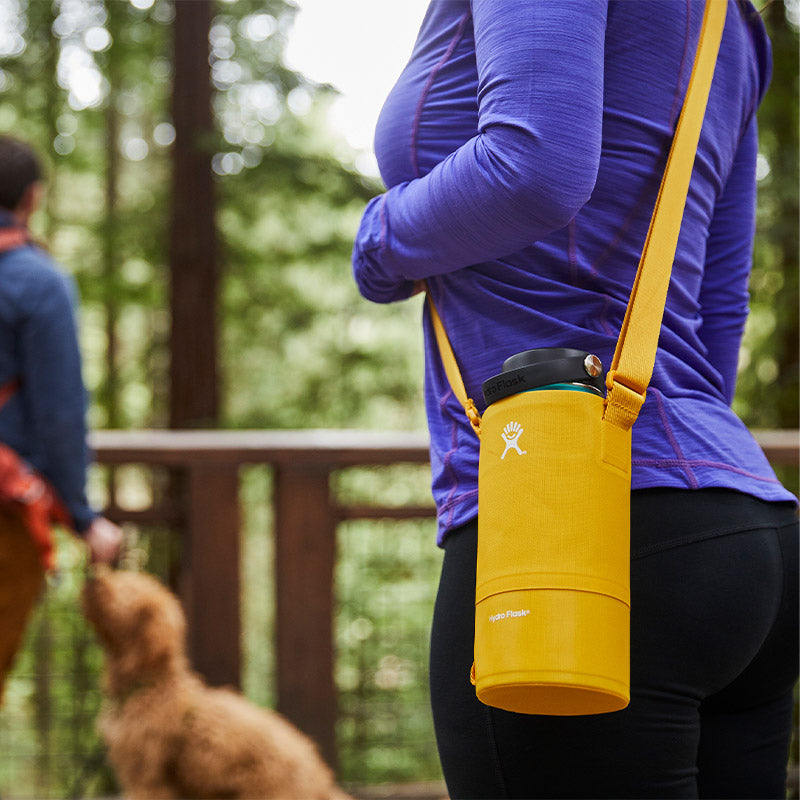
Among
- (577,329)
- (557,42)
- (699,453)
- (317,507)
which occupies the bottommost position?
(317,507)

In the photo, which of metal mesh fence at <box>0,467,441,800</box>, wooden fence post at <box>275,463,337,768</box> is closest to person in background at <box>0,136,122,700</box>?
metal mesh fence at <box>0,467,441,800</box>

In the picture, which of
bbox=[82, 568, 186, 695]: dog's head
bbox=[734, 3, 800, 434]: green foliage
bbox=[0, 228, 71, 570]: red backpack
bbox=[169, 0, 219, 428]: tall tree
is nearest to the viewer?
bbox=[0, 228, 71, 570]: red backpack

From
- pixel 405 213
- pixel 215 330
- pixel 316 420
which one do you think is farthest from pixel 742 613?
pixel 316 420

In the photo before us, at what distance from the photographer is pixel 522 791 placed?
1026 mm

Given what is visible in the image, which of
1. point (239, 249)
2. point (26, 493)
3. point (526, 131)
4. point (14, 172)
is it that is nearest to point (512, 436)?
point (526, 131)

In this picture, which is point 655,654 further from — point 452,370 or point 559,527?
point 452,370

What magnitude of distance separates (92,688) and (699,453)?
3.32m

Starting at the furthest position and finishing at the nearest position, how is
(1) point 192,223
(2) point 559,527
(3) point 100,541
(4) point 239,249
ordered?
(4) point 239,249, (1) point 192,223, (3) point 100,541, (2) point 559,527

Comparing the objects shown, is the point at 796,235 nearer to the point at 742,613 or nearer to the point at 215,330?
the point at 215,330

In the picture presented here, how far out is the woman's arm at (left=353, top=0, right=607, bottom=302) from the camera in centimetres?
100

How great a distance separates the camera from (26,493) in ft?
8.96

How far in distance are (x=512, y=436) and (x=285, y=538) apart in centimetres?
260

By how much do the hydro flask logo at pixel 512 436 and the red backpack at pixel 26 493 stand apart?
84.2 inches

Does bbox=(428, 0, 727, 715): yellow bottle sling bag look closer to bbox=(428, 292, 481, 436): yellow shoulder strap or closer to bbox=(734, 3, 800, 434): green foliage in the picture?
bbox=(428, 292, 481, 436): yellow shoulder strap
